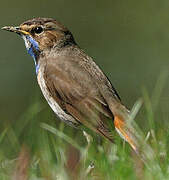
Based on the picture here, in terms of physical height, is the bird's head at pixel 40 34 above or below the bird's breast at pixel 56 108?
above

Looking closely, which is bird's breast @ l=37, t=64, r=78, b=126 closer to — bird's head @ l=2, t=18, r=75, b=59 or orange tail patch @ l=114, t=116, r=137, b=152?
bird's head @ l=2, t=18, r=75, b=59

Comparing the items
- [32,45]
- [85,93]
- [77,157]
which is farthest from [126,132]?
[32,45]

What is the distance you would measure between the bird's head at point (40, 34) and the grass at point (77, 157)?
114 centimetres

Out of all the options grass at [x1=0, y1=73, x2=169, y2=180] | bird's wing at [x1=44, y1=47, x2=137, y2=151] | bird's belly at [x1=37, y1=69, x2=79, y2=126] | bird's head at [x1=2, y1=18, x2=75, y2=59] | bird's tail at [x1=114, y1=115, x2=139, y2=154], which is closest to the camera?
grass at [x1=0, y1=73, x2=169, y2=180]

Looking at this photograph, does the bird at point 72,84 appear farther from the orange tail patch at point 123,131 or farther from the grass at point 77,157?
the grass at point 77,157

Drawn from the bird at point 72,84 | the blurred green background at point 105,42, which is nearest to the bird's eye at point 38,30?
the bird at point 72,84

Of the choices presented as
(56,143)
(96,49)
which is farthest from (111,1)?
(56,143)

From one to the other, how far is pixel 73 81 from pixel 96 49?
1025 centimetres

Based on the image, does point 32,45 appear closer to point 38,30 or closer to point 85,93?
point 38,30

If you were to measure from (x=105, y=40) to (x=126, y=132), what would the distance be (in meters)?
12.2

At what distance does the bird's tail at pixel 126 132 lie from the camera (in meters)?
7.43

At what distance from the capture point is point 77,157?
6.36m

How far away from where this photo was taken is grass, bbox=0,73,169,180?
641 cm

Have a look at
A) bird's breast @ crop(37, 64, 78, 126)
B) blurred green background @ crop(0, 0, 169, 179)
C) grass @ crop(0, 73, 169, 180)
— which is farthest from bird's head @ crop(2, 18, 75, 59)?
blurred green background @ crop(0, 0, 169, 179)
